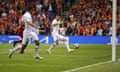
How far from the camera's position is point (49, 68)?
15992 millimetres

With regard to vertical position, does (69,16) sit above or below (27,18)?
below

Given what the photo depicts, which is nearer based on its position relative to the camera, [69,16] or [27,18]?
[27,18]

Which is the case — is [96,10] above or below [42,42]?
above

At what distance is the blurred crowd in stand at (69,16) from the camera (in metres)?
37.7

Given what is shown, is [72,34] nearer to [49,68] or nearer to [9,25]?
[9,25]

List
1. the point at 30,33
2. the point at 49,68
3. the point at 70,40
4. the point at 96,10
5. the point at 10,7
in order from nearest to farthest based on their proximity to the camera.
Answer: the point at 49,68, the point at 30,33, the point at 70,40, the point at 96,10, the point at 10,7

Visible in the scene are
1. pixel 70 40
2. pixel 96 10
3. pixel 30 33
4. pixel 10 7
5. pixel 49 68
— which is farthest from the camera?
pixel 10 7

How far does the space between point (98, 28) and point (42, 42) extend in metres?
4.81

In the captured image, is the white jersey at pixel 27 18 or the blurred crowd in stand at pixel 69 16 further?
the blurred crowd in stand at pixel 69 16

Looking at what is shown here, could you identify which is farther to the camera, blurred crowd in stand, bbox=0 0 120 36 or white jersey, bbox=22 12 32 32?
blurred crowd in stand, bbox=0 0 120 36

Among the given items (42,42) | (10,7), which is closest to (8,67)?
(42,42)

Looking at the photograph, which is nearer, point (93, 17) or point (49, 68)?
point (49, 68)

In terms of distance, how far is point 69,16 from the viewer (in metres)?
39.9

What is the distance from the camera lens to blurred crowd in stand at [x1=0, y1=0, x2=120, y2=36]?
3769 centimetres
